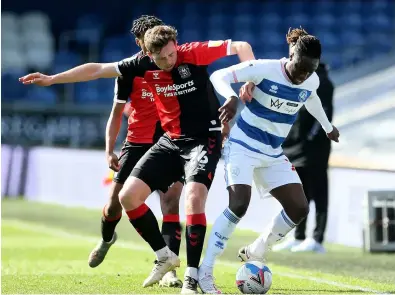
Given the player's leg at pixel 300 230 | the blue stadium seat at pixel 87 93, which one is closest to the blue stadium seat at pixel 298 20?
the blue stadium seat at pixel 87 93

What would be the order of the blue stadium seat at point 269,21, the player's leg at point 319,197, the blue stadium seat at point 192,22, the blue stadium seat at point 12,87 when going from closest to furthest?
the player's leg at point 319,197 → the blue stadium seat at point 12,87 → the blue stadium seat at point 269,21 → the blue stadium seat at point 192,22

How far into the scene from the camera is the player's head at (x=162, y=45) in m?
7.75

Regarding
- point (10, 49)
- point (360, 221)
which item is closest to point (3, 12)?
point (10, 49)

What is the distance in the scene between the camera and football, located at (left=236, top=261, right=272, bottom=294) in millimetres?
7672

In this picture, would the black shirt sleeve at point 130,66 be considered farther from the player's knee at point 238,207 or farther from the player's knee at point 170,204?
the player's knee at point 238,207

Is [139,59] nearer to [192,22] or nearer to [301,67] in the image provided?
[301,67]

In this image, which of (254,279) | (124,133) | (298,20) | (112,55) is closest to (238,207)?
(254,279)

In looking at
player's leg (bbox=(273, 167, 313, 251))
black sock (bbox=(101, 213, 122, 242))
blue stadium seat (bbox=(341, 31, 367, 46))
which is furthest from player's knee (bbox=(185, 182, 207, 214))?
blue stadium seat (bbox=(341, 31, 367, 46))

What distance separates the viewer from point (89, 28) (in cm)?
2753

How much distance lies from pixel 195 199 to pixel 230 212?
0.91ft

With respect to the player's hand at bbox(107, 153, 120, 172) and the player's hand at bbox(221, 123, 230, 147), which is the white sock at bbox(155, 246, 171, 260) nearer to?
the player's hand at bbox(221, 123, 230, 147)

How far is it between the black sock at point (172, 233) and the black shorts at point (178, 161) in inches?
23.4

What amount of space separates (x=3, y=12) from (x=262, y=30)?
7.13 metres

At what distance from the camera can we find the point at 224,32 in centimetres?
2683
